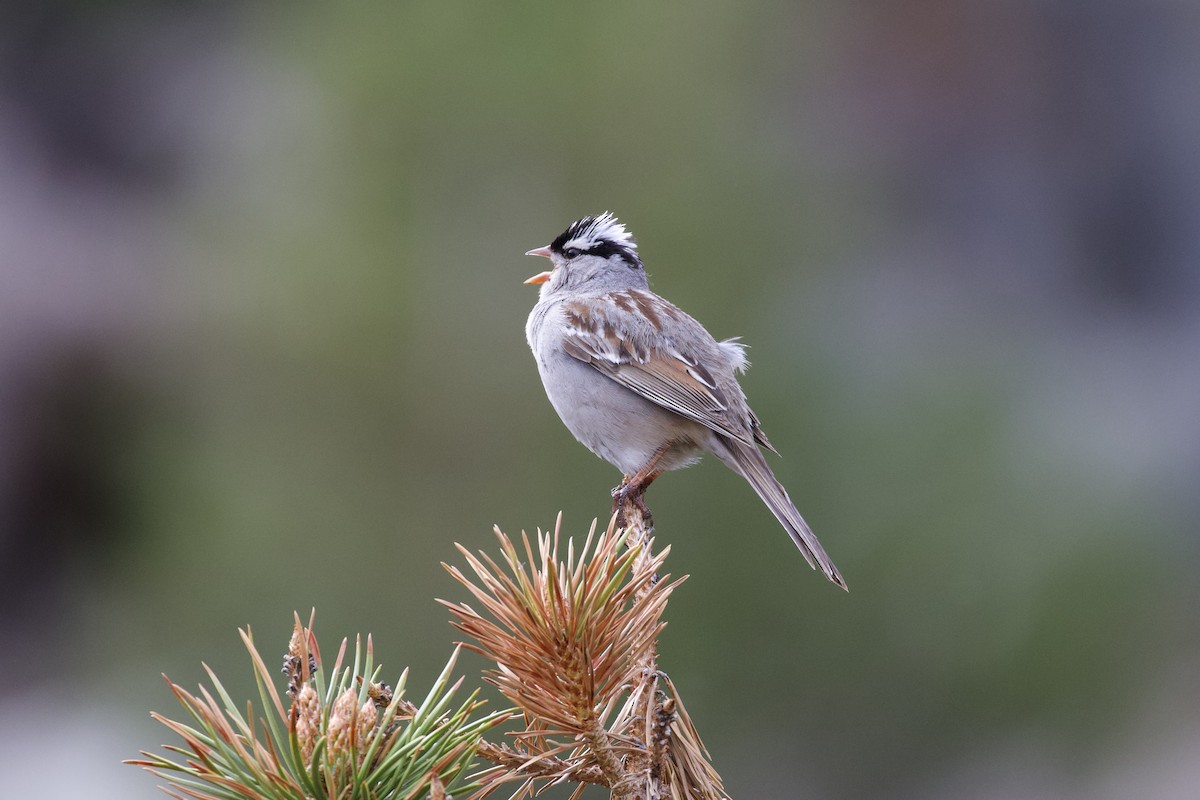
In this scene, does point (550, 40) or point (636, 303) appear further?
point (550, 40)

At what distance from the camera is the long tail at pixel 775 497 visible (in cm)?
288

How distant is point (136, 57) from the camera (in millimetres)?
10445

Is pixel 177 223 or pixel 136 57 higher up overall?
pixel 136 57

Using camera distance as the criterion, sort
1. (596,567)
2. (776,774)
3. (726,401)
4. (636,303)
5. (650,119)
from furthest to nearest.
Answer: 1. (650,119)
2. (776,774)
3. (636,303)
4. (726,401)
5. (596,567)

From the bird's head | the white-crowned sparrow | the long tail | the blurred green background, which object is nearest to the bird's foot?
the white-crowned sparrow

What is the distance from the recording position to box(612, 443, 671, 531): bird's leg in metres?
2.56

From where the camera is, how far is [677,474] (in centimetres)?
575

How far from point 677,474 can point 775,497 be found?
2607 mm

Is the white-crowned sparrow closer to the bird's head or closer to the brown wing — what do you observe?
the brown wing

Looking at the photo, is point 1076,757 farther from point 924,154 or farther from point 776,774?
point 924,154

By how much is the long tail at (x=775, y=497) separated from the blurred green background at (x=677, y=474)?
2348mm

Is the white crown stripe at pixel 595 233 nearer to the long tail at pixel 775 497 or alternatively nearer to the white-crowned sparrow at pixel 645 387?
the white-crowned sparrow at pixel 645 387

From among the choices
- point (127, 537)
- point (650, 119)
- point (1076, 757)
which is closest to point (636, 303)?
point (650, 119)

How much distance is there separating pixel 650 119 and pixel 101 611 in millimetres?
5028
